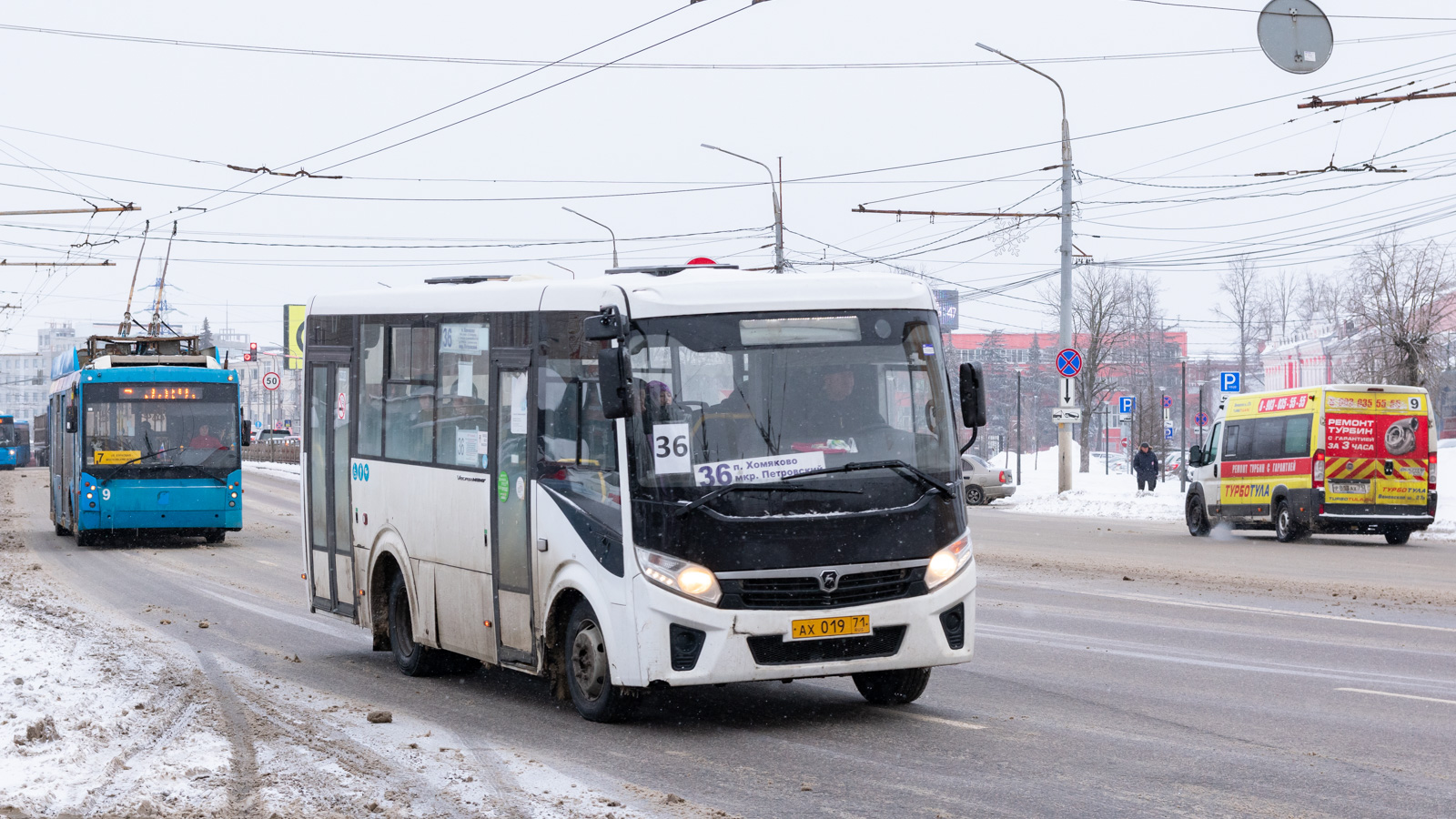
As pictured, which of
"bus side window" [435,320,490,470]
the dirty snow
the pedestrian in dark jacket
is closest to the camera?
"bus side window" [435,320,490,470]

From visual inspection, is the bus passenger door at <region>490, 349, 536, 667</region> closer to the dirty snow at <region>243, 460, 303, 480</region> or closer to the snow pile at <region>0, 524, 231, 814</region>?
the snow pile at <region>0, 524, 231, 814</region>

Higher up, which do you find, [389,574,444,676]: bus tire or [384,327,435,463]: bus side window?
Answer: [384,327,435,463]: bus side window

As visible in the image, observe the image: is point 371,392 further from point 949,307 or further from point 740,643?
point 949,307

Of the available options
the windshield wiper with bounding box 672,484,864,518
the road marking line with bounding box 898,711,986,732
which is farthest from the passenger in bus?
the windshield wiper with bounding box 672,484,864,518

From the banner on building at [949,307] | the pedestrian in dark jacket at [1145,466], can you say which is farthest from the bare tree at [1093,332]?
the pedestrian in dark jacket at [1145,466]

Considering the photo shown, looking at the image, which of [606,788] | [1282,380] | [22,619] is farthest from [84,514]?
[1282,380]

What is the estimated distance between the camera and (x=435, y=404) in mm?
10352

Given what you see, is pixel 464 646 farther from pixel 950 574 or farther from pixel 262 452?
pixel 262 452

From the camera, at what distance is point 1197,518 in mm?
28359

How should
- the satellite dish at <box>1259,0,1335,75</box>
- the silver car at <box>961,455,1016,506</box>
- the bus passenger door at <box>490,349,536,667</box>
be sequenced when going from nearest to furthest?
1. the bus passenger door at <box>490,349,536,667</box>
2. the satellite dish at <box>1259,0,1335,75</box>
3. the silver car at <box>961,455,1016,506</box>

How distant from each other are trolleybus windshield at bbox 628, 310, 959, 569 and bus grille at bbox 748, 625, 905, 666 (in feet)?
1.36

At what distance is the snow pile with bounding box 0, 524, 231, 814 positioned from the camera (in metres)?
6.76

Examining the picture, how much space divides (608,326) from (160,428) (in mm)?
17894

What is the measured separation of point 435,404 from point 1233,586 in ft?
33.1
